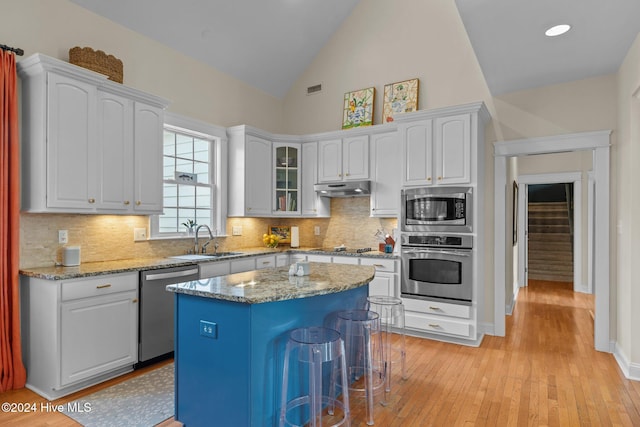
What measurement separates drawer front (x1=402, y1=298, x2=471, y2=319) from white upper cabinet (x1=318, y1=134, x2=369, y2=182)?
1.68 metres

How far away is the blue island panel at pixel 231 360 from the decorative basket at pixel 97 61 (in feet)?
7.72

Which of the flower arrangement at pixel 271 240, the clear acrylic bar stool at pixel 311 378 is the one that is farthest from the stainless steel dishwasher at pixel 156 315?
the flower arrangement at pixel 271 240

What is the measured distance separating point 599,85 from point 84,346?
532 centimetres

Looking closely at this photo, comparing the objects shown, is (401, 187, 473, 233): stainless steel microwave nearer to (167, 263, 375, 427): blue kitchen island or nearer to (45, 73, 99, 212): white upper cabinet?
(167, 263, 375, 427): blue kitchen island

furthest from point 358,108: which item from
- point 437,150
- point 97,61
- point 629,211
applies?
point 629,211

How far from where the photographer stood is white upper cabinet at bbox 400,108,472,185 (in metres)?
3.95

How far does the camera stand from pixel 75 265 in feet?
10.5

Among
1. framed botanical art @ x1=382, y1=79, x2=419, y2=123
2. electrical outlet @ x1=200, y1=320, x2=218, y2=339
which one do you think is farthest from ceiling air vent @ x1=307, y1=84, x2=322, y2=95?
electrical outlet @ x1=200, y1=320, x2=218, y2=339

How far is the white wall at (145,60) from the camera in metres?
3.08

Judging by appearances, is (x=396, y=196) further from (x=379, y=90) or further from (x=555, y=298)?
(x=555, y=298)

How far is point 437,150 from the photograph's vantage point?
4102 millimetres

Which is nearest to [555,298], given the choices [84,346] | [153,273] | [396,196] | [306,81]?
[396,196]

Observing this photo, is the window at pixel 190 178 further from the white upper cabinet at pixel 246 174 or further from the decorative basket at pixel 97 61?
the decorative basket at pixel 97 61

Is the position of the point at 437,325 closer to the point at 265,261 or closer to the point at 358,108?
the point at 265,261
